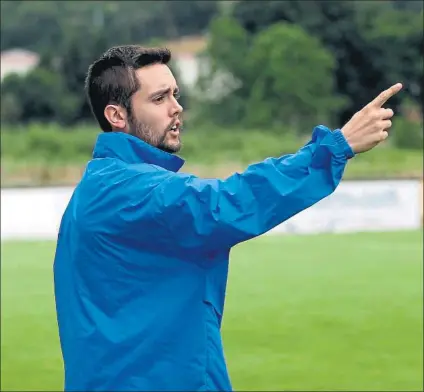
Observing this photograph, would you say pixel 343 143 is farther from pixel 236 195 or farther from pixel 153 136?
pixel 153 136

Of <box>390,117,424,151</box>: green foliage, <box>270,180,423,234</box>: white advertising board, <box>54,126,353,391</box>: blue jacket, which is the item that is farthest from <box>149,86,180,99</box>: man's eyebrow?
<box>390,117,424,151</box>: green foliage

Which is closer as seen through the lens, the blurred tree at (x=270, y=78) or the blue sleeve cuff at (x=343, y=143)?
the blue sleeve cuff at (x=343, y=143)

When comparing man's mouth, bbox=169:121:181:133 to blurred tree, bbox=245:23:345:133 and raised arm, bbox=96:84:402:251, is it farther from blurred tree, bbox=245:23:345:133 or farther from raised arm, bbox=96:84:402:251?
blurred tree, bbox=245:23:345:133

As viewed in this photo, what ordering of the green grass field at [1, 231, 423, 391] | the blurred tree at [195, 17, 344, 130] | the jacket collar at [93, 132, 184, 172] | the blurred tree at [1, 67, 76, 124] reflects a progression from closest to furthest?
the jacket collar at [93, 132, 184, 172] → the green grass field at [1, 231, 423, 391] → the blurred tree at [1, 67, 76, 124] → the blurred tree at [195, 17, 344, 130]

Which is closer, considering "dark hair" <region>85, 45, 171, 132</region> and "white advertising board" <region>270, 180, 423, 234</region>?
"dark hair" <region>85, 45, 171, 132</region>

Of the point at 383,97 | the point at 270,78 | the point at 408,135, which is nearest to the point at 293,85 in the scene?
the point at 270,78

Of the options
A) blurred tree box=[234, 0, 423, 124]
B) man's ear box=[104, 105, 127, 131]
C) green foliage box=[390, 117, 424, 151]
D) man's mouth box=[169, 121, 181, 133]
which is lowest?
green foliage box=[390, 117, 424, 151]

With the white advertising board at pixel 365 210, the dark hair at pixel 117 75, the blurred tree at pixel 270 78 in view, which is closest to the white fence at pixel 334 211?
the white advertising board at pixel 365 210

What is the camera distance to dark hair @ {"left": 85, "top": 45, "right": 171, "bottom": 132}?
6.55 feet

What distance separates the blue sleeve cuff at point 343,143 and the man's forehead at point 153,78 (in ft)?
1.15

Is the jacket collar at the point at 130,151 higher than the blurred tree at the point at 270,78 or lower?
higher

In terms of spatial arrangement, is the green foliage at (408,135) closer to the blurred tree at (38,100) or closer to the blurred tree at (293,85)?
the blurred tree at (293,85)

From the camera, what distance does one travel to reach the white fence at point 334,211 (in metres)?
16.0

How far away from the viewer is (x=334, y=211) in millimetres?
16828
